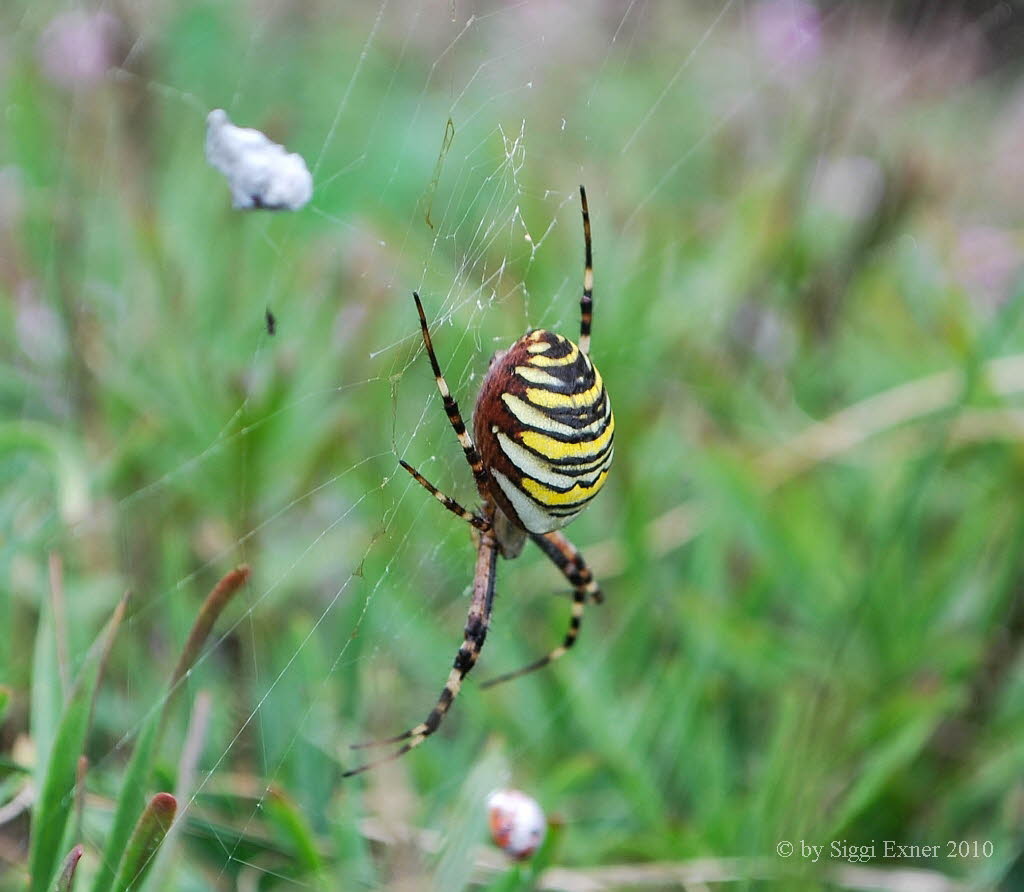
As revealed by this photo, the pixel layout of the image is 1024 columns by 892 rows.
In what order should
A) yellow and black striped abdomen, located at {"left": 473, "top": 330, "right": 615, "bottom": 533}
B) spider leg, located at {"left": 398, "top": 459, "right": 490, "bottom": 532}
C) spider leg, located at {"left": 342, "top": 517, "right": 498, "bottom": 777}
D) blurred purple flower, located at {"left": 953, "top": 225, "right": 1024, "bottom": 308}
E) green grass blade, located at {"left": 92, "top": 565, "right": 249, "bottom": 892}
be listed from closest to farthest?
green grass blade, located at {"left": 92, "top": 565, "right": 249, "bottom": 892} < yellow and black striped abdomen, located at {"left": 473, "top": 330, "right": 615, "bottom": 533} < spider leg, located at {"left": 398, "top": 459, "right": 490, "bottom": 532} < spider leg, located at {"left": 342, "top": 517, "right": 498, "bottom": 777} < blurred purple flower, located at {"left": 953, "top": 225, "right": 1024, "bottom": 308}

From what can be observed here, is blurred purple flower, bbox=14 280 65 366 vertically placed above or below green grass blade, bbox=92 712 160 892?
above

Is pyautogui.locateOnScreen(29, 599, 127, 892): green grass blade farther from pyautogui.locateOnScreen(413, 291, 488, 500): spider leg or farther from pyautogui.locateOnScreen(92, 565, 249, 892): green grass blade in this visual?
pyautogui.locateOnScreen(413, 291, 488, 500): spider leg

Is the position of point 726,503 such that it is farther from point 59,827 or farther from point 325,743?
point 59,827

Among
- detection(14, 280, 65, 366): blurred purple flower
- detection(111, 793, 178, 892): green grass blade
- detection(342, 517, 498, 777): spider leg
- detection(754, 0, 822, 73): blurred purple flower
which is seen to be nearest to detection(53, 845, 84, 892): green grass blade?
detection(111, 793, 178, 892): green grass blade

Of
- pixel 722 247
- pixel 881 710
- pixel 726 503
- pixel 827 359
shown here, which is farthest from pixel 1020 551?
pixel 722 247

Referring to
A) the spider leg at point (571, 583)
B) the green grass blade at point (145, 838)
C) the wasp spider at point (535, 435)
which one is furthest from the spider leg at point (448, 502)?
the green grass blade at point (145, 838)

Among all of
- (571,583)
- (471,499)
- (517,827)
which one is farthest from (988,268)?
(517,827)
